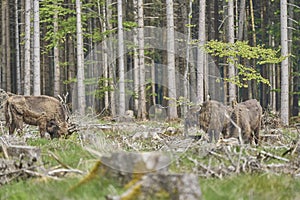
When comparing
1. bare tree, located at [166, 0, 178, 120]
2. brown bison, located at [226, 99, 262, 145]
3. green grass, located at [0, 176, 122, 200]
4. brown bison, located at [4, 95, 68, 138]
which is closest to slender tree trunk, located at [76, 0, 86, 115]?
bare tree, located at [166, 0, 178, 120]

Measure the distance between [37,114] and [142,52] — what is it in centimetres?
1256

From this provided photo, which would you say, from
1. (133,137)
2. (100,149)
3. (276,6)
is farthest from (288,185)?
(276,6)

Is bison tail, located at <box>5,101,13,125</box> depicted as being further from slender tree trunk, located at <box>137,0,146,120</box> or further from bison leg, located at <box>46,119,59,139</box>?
slender tree trunk, located at <box>137,0,146,120</box>

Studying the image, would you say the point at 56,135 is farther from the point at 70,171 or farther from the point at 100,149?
the point at 70,171

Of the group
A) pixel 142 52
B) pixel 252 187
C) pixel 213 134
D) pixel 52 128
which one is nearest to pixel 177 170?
pixel 252 187

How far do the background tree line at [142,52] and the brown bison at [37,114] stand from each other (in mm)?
7562

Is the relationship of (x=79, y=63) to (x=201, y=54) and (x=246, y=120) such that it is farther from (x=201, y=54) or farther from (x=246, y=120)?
(x=246, y=120)

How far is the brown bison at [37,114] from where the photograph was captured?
1171 centimetres

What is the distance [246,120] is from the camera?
10289mm

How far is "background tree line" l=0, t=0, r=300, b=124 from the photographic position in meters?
20.3

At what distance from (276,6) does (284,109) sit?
1787 centimetres

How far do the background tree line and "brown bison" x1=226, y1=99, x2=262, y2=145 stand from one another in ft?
24.7

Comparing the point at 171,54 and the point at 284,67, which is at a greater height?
the point at 171,54

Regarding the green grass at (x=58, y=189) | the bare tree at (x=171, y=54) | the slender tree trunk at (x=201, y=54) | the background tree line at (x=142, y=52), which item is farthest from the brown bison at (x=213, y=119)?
the bare tree at (x=171, y=54)
